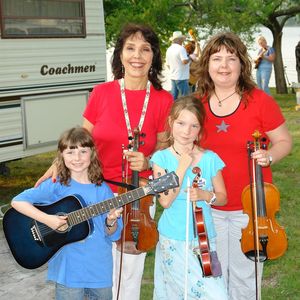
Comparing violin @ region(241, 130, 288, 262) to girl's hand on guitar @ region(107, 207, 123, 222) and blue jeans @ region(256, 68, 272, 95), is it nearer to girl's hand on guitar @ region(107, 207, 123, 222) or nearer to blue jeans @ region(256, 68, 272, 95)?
girl's hand on guitar @ region(107, 207, 123, 222)

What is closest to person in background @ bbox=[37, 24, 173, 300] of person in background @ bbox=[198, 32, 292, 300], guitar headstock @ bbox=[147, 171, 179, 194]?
person in background @ bbox=[198, 32, 292, 300]

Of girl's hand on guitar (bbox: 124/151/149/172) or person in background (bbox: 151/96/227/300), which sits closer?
person in background (bbox: 151/96/227/300)

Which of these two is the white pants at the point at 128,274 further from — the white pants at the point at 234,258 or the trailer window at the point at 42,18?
the trailer window at the point at 42,18

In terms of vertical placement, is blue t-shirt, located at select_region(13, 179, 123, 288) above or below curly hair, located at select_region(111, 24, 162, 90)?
below

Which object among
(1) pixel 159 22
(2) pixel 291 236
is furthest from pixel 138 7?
(2) pixel 291 236

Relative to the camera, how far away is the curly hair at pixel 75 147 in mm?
3408

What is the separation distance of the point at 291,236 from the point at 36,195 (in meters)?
3.43

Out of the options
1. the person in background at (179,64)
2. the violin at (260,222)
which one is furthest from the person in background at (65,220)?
the person in background at (179,64)

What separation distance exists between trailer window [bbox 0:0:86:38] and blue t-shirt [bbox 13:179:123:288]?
163 inches

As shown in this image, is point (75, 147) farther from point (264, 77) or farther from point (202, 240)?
point (264, 77)

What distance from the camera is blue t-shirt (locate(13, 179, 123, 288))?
3322mm

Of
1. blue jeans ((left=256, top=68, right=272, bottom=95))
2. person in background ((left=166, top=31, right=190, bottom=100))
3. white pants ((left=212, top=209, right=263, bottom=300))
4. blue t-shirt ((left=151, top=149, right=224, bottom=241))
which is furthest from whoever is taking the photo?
blue jeans ((left=256, top=68, right=272, bottom=95))

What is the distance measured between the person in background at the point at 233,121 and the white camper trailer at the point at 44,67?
417cm

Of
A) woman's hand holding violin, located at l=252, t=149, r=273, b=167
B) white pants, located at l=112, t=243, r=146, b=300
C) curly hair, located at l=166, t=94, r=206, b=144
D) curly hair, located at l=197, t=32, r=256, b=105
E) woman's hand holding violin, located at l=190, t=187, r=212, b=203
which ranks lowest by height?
white pants, located at l=112, t=243, r=146, b=300
